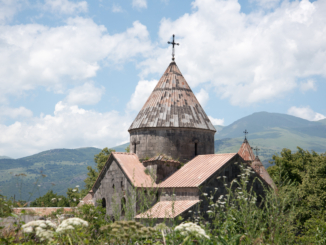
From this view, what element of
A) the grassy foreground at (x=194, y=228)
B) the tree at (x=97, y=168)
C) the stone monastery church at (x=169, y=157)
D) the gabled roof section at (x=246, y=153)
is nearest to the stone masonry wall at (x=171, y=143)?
the stone monastery church at (x=169, y=157)

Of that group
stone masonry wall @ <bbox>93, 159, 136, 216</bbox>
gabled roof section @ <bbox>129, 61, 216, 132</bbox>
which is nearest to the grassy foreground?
stone masonry wall @ <bbox>93, 159, 136, 216</bbox>

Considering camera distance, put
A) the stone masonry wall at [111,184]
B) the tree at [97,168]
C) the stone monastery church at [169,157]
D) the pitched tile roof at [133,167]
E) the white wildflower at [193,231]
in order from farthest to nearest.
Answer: the tree at [97,168]
the stone masonry wall at [111,184]
the pitched tile roof at [133,167]
the stone monastery church at [169,157]
the white wildflower at [193,231]

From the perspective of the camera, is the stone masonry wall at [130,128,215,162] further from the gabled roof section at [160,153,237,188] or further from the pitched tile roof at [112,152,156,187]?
the gabled roof section at [160,153,237,188]

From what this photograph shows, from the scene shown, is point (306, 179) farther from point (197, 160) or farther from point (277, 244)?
point (277, 244)

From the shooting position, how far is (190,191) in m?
14.0

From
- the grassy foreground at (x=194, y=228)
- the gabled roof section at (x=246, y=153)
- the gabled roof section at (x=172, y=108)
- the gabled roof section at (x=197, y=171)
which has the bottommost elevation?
the grassy foreground at (x=194, y=228)

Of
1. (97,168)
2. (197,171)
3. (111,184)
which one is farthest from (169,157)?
(97,168)

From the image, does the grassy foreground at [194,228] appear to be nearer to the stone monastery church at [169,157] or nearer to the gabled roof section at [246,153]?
the stone monastery church at [169,157]

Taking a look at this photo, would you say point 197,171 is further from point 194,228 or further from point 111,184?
point 194,228

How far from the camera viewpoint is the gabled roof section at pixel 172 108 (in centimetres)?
1772

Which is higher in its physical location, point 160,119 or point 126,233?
point 160,119

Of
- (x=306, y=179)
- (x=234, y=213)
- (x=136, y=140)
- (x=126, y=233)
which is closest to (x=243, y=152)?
(x=306, y=179)

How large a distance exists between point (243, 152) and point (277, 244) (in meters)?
16.9

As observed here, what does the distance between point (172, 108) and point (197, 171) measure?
14.6 feet
